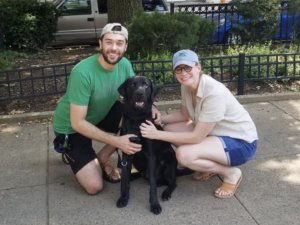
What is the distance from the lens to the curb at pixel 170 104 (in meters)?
5.98

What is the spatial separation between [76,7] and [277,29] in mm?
5714

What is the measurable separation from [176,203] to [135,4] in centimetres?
628

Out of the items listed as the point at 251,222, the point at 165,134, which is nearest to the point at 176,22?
the point at 165,134

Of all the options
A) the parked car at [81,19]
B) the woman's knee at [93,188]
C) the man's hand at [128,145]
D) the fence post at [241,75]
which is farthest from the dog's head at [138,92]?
the parked car at [81,19]

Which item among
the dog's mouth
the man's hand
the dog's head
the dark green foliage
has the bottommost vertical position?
the man's hand

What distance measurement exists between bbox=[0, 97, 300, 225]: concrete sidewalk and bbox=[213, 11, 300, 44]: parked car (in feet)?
16.2

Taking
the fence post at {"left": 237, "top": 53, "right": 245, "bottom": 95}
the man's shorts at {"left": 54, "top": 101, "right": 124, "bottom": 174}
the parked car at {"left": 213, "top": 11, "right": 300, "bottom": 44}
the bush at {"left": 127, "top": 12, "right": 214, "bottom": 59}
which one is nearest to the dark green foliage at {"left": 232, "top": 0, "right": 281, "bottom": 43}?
the parked car at {"left": 213, "top": 11, "right": 300, "bottom": 44}

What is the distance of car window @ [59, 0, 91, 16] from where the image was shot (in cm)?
1245

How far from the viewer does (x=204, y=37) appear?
873cm

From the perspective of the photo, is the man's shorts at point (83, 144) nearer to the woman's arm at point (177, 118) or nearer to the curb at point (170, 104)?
the woman's arm at point (177, 118)

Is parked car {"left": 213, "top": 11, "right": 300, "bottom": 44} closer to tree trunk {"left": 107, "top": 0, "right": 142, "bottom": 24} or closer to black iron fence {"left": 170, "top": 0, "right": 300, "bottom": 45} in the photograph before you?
black iron fence {"left": 170, "top": 0, "right": 300, "bottom": 45}

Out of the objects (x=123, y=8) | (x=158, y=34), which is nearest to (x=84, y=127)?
(x=158, y=34)

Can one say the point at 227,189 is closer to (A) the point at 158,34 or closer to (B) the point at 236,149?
(B) the point at 236,149

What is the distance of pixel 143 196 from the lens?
392 centimetres
